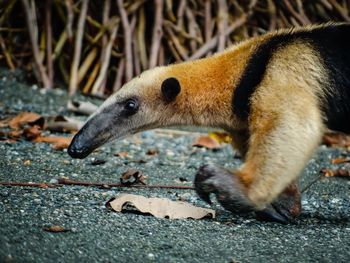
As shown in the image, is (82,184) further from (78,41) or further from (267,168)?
(78,41)

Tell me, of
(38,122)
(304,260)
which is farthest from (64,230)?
(38,122)

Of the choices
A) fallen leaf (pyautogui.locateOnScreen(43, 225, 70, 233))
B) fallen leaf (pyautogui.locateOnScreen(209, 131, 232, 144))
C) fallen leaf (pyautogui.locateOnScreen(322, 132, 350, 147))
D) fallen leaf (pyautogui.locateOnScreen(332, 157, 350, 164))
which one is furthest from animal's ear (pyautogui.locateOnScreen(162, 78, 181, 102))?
fallen leaf (pyautogui.locateOnScreen(322, 132, 350, 147))

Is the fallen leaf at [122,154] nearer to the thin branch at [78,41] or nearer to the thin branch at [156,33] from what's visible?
the thin branch at [78,41]

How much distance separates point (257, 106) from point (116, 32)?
5775 mm

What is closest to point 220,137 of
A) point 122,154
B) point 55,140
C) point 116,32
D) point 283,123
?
point 122,154

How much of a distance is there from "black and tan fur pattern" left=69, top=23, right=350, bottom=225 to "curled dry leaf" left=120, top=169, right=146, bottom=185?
1.26 ft

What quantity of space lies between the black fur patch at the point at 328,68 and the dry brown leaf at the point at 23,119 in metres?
3.30

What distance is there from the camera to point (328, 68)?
4.76 m

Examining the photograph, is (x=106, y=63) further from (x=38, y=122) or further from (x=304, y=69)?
(x=304, y=69)

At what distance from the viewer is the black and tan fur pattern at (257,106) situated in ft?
14.2

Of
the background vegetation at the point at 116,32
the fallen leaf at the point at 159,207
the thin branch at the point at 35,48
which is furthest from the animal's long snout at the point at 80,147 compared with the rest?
the thin branch at the point at 35,48

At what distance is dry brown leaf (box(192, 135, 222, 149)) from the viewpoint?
7.61 m

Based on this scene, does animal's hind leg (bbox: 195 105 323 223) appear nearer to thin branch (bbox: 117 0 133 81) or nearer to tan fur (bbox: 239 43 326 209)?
tan fur (bbox: 239 43 326 209)

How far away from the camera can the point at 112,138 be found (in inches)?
209
